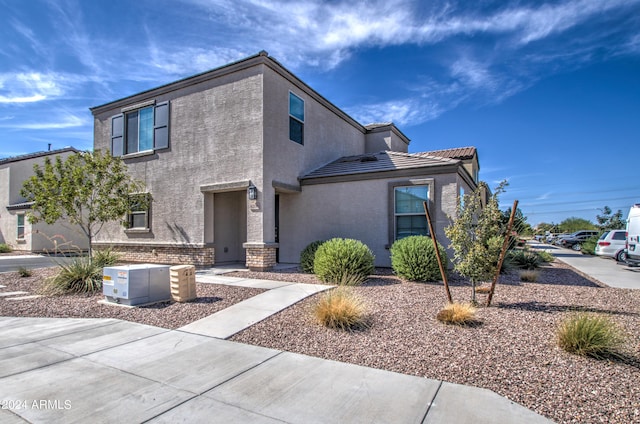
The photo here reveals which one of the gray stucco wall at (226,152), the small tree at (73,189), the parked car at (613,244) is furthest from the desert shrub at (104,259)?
the parked car at (613,244)

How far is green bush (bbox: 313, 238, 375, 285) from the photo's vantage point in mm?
9031

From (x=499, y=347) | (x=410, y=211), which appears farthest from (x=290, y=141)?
(x=499, y=347)

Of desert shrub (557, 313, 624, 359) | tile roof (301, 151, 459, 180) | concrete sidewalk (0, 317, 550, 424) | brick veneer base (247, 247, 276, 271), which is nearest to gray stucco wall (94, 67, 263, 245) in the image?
brick veneer base (247, 247, 276, 271)

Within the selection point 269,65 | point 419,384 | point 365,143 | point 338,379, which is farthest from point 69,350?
point 365,143

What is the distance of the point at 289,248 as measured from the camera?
526 inches

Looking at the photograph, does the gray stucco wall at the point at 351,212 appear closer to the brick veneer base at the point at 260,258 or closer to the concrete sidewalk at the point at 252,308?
the brick veneer base at the point at 260,258

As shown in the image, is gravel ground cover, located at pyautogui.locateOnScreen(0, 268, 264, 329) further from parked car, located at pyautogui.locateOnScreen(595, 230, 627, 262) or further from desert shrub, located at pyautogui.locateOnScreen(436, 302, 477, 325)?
parked car, located at pyautogui.locateOnScreen(595, 230, 627, 262)

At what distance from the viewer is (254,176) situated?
37.6 feet

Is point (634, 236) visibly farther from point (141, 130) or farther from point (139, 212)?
point (141, 130)

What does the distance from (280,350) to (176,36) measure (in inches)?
379

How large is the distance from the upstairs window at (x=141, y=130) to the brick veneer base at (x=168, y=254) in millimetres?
3935

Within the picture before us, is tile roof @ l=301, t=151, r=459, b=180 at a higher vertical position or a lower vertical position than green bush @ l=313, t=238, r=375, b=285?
higher

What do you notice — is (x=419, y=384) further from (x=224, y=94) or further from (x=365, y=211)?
(x=224, y=94)

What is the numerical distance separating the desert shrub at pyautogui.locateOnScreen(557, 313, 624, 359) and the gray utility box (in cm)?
708
